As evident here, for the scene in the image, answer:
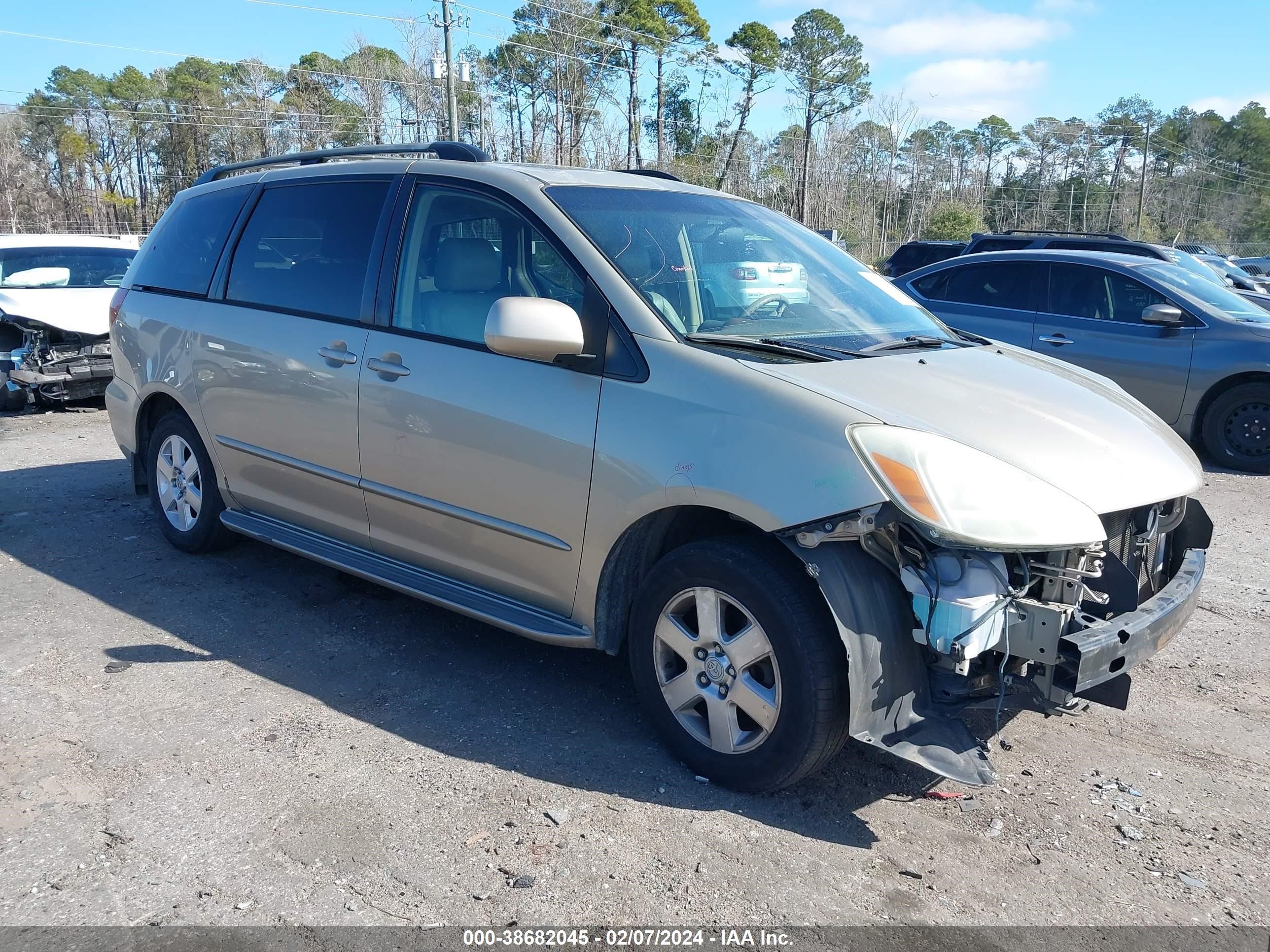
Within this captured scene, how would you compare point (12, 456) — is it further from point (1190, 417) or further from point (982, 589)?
point (1190, 417)

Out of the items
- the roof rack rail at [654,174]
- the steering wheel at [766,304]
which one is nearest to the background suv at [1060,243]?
A: the roof rack rail at [654,174]

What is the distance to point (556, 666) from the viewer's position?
4.14m

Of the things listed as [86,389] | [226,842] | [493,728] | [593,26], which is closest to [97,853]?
[226,842]

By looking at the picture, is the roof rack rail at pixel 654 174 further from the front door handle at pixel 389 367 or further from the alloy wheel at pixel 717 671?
the alloy wheel at pixel 717 671

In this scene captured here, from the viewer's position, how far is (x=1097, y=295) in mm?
8859

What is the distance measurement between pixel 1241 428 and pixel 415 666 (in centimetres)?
744

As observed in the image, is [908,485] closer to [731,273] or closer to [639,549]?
[639,549]

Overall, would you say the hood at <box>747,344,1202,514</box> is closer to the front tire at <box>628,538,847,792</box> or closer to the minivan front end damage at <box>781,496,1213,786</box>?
the minivan front end damage at <box>781,496,1213,786</box>

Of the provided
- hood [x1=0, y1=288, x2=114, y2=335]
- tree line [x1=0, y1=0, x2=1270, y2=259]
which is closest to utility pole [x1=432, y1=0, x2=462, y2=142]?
tree line [x1=0, y1=0, x2=1270, y2=259]

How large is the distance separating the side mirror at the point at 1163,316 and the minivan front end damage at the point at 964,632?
6118 millimetres

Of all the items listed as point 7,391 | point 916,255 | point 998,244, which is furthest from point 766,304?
point 916,255

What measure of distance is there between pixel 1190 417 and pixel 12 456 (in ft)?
32.9

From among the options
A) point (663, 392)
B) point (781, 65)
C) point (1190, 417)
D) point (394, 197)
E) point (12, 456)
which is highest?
point (781, 65)

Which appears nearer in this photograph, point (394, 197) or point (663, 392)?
point (663, 392)
